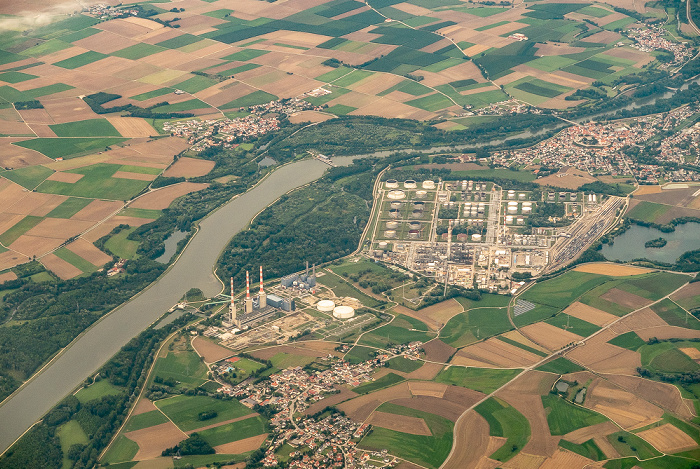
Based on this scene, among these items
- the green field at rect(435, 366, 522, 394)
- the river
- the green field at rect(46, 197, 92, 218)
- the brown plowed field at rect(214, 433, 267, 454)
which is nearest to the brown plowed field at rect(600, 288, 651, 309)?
the green field at rect(435, 366, 522, 394)

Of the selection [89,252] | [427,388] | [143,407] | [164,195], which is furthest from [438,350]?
[164,195]

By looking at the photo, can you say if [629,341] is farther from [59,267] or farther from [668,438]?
[59,267]

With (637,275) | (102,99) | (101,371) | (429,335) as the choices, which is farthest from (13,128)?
(637,275)

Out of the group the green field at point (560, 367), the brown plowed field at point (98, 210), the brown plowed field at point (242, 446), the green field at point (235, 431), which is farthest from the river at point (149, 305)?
the green field at point (560, 367)

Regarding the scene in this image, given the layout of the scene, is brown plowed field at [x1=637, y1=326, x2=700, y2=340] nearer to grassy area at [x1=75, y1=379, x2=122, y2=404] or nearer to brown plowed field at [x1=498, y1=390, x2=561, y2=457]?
brown plowed field at [x1=498, y1=390, x2=561, y2=457]

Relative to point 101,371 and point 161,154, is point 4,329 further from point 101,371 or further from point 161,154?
point 161,154
